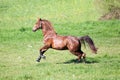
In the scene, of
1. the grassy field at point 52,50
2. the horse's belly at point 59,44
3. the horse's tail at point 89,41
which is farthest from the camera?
the horse's belly at point 59,44

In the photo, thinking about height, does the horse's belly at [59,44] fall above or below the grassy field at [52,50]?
above

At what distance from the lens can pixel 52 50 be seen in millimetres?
20719

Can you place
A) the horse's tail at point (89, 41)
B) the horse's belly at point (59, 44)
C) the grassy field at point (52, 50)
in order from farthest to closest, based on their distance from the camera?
the horse's belly at point (59, 44), the horse's tail at point (89, 41), the grassy field at point (52, 50)

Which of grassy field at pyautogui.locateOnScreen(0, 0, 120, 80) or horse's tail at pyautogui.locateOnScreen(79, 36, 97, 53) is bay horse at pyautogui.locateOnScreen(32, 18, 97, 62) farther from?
grassy field at pyautogui.locateOnScreen(0, 0, 120, 80)

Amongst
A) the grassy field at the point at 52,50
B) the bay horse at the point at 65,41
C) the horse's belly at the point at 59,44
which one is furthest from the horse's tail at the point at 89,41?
the horse's belly at the point at 59,44

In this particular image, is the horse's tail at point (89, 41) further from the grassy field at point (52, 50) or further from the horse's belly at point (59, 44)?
the horse's belly at point (59, 44)

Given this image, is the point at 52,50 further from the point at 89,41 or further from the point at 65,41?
the point at 89,41

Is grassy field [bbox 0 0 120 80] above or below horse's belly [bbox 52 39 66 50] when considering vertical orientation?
below

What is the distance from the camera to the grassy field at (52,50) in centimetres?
1289

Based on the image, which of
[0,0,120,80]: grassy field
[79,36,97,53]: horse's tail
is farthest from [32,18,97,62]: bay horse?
[0,0,120,80]: grassy field

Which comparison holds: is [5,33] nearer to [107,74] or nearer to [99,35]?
[99,35]

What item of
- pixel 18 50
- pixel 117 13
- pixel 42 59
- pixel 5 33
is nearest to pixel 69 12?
pixel 117 13

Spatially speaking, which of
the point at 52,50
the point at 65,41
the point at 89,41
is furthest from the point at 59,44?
the point at 52,50

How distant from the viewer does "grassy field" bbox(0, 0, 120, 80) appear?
42.3ft
